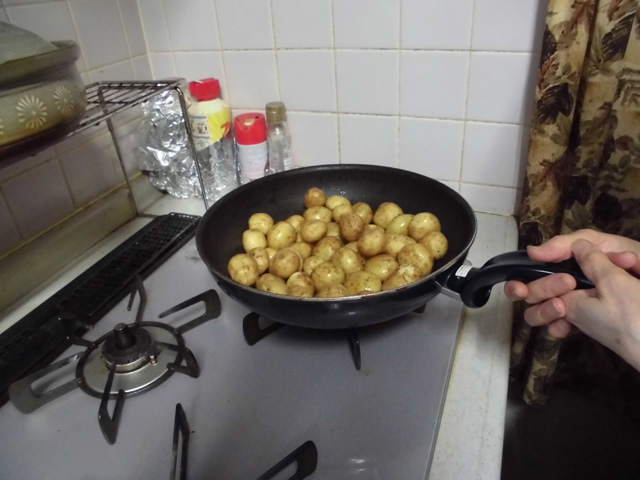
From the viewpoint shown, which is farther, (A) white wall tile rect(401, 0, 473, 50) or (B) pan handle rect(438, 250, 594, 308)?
(A) white wall tile rect(401, 0, 473, 50)

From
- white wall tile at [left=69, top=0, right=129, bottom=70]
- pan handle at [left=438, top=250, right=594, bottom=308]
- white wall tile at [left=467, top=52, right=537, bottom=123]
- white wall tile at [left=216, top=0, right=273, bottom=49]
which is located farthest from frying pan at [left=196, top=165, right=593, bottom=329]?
white wall tile at [left=69, top=0, right=129, bottom=70]

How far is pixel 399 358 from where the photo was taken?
612 mm

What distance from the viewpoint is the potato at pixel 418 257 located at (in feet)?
2.08

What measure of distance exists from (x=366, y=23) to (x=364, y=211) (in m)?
0.35

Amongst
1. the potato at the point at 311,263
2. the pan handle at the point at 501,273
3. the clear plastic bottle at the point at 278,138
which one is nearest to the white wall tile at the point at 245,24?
the clear plastic bottle at the point at 278,138

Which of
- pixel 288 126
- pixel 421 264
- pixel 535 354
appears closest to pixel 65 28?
pixel 288 126

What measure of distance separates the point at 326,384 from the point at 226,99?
2.23ft

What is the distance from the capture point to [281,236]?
0.72 m

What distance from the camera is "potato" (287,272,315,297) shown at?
62cm

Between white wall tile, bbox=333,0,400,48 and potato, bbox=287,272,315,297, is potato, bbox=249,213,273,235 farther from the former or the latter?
white wall tile, bbox=333,0,400,48

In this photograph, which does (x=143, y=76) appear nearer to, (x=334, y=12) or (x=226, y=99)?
(x=226, y=99)

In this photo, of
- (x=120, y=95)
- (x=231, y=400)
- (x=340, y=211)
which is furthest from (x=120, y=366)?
(x=120, y=95)

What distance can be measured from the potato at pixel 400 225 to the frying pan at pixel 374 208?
0.17 feet

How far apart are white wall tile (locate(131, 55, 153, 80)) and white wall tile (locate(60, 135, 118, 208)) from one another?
0.53ft
